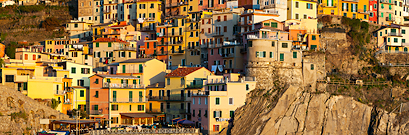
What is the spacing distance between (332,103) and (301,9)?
66.7 feet

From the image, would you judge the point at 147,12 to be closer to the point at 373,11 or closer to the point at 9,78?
the point at 9,78

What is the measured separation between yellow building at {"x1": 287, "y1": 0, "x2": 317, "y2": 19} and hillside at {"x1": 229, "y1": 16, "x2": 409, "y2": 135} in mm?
6496

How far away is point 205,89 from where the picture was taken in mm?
81312

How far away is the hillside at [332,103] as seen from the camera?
76250 mm

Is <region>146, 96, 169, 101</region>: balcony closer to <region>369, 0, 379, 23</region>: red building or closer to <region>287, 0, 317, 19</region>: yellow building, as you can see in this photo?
<region>287, 0, 317, 19</region>: yellow building

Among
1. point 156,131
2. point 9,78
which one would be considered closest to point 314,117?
point 156,131

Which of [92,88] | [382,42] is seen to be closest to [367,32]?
[382,42]

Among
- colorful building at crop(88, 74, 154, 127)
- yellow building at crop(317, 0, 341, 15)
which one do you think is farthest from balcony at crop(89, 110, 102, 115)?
yellow building at crop(317, 0, 341, 15)

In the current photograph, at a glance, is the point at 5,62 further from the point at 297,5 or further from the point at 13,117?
the point at 297,5

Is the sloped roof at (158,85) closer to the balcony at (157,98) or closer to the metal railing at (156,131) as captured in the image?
the balcony at (157,98)

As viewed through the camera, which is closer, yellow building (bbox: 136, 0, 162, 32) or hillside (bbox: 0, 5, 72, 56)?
yellow building (bbox: 136, 0, 162, 32)

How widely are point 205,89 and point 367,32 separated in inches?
1234

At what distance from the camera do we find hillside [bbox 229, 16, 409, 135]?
76.2 meters

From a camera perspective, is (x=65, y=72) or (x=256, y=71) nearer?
(x=256, y=71)
